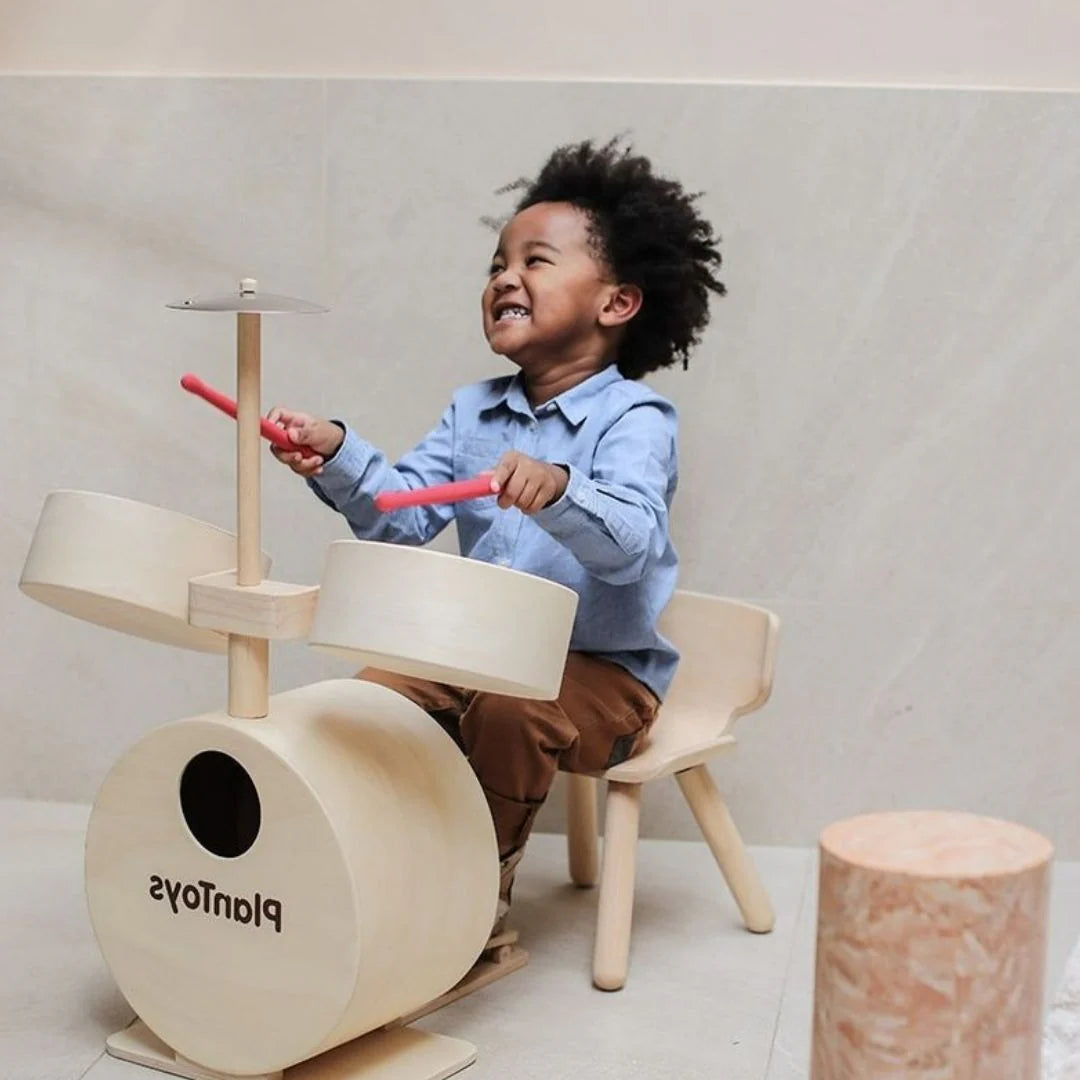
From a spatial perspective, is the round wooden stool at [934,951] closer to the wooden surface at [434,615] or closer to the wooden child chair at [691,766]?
the wooden surface at [434,615]

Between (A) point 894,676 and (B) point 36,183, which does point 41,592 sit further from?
(A) point 894,676

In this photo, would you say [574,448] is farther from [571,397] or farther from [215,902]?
[215,902]

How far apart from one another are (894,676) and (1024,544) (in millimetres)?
169

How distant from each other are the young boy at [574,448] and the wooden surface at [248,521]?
7.1 inches

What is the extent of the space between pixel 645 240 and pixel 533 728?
1.38ft

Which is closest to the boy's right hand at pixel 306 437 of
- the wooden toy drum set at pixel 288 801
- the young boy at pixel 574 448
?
the young boy at pixel 574 448

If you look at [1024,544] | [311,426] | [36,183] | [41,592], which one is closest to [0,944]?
[41,592]

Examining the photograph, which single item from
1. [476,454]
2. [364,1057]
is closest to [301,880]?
[364,1057]

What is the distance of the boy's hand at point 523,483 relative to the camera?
3.82 feet

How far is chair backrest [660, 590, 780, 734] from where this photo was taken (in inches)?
57.4

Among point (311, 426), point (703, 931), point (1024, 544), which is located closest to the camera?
point (311, 426)

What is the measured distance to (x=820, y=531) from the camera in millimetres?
1648

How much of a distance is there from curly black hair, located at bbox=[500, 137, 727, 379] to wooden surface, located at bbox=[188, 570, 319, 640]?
1.49ft

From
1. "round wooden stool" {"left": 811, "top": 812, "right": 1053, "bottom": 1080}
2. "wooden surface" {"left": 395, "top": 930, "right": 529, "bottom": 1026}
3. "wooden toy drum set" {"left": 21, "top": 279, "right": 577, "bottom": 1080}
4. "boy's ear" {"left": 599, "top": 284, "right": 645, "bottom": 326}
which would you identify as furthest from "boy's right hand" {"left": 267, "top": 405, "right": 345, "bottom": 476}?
"round wooden stool" {"left": 811, "top": 812, "right": 1053, "bottom": 1080}
